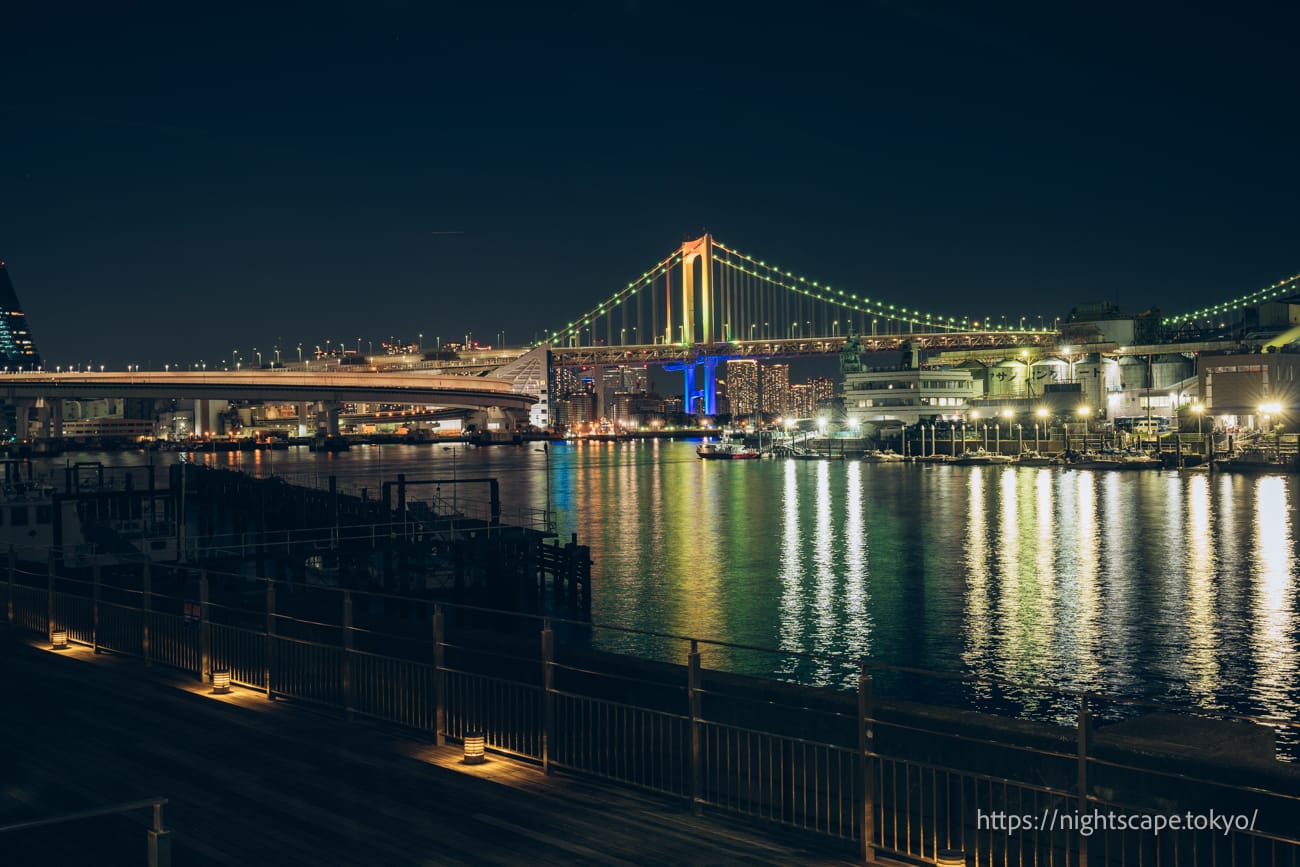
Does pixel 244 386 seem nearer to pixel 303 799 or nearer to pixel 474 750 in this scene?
pixel 474 750

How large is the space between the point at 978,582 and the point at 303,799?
32.7 m

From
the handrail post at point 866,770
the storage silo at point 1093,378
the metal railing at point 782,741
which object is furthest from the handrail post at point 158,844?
the storage silo at point 1093,378

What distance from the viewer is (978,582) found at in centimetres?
3809

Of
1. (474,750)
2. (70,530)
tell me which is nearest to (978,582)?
(70,530)

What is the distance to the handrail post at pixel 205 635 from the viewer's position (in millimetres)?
12359

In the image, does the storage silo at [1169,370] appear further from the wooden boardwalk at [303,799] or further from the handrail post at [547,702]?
the wooden boardwalk at [303,799]

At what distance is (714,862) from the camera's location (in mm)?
7289

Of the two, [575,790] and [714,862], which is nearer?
[714,862]

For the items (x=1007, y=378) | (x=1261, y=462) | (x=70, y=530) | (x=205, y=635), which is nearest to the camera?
(x=205, y=635)

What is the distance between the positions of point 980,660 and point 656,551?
22.4 metres

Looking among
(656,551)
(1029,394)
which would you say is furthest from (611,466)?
(656,551)

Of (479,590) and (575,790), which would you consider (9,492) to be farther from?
(575,790)

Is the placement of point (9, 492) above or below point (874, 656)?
above

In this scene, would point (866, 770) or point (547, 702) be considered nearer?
point (866, 770)
